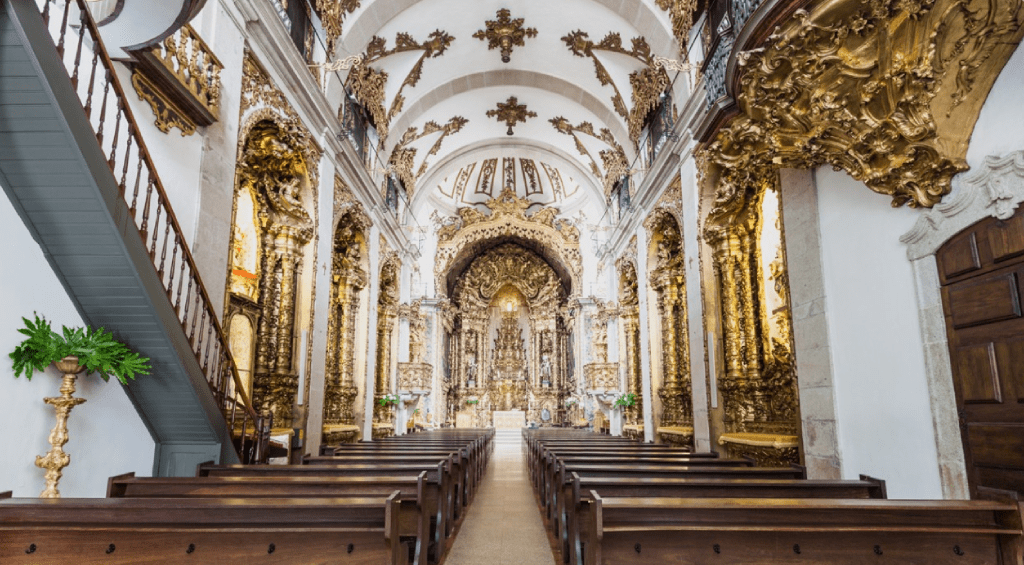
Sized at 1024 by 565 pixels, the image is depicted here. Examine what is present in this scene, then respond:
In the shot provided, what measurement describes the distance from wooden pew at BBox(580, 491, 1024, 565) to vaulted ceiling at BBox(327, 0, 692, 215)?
9.16 m

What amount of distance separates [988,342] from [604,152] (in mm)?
13055

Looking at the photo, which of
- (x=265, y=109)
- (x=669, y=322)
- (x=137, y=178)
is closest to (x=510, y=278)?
(x=669, y=322)

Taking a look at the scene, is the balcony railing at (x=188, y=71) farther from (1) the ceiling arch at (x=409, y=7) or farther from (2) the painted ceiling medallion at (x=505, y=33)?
(2) the painted ceiling medallion at (x=505, y=33)

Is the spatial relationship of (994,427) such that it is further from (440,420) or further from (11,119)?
(440,420)

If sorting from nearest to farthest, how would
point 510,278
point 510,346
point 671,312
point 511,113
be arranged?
point 671,312, point 511,113, point 510,278, point 510,346

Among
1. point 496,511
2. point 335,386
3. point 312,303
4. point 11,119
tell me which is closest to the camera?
point 11,119

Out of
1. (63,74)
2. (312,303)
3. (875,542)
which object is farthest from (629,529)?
(312,303)

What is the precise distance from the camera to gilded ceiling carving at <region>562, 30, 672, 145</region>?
468 inches

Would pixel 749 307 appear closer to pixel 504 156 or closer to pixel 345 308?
pixel 345 308

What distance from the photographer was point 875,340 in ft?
18.0

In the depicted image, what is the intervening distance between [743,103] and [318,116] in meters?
7.17

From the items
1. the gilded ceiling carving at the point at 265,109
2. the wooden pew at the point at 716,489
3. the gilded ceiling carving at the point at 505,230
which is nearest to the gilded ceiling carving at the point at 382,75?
the gilded ceiling carving at the point at 265,109

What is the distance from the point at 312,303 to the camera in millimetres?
10016

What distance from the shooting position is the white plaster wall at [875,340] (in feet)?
16.4
